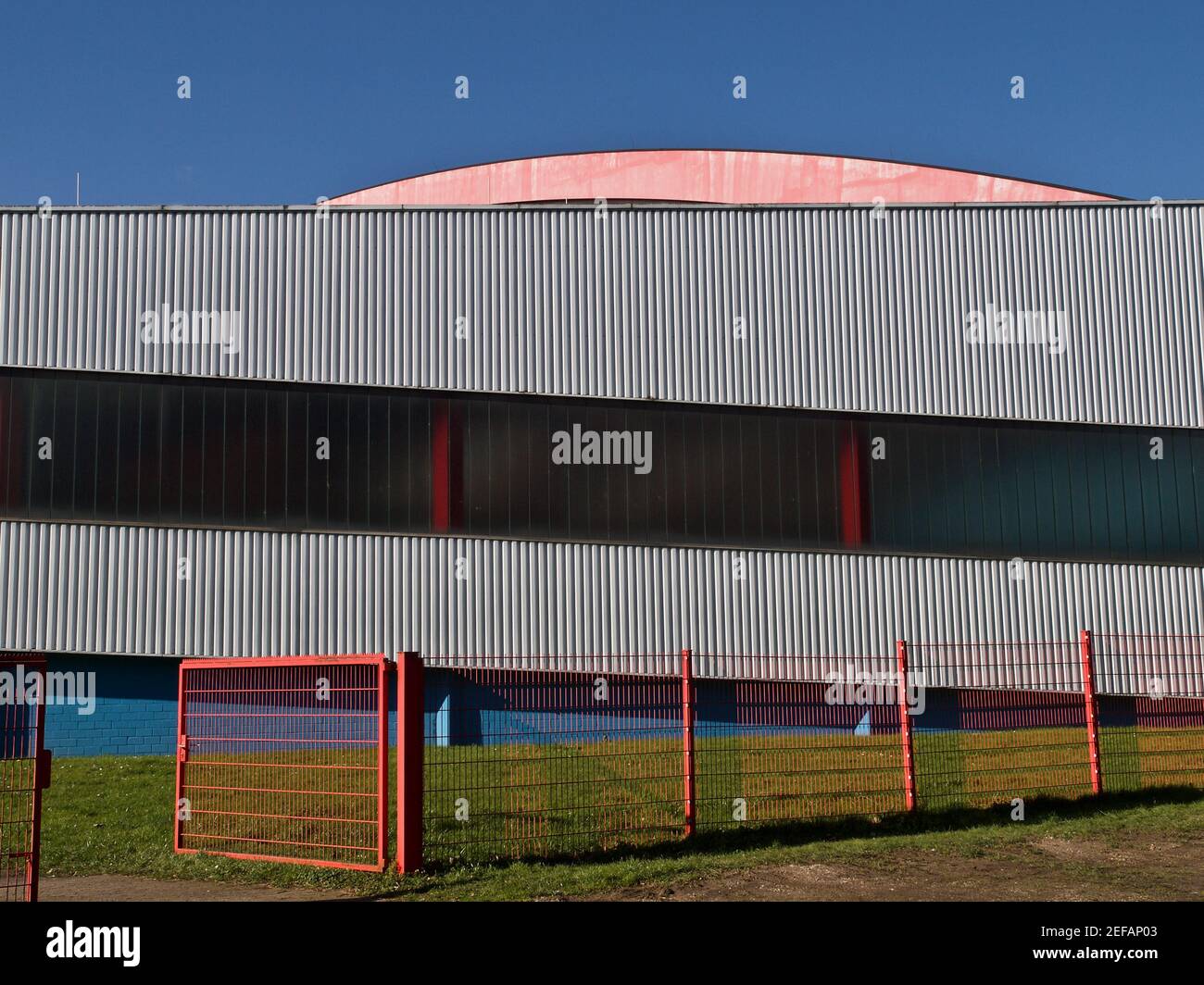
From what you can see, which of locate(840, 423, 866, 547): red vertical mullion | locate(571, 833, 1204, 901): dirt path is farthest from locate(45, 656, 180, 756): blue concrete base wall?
locate(571, 833, 1204, 901): dirt path

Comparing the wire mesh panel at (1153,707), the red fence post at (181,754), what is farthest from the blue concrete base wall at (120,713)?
the wire mesh panel at (1153,707)

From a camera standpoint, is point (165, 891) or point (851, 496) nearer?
point (165, 891)

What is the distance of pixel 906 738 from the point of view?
40.6ft

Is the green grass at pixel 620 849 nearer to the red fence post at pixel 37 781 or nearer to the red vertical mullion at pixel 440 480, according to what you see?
the red fence post at pixel 37 781

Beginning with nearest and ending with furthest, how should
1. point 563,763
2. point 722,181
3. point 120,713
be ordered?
point 563,763
point 120,713
point 722,181

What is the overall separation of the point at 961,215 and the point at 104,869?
1660cm

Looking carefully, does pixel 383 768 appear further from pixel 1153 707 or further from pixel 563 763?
pixel 1153 707

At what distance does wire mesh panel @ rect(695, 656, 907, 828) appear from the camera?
1184 cm

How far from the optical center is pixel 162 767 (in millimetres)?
16578

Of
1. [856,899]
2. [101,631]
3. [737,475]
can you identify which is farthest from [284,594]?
[856,899]

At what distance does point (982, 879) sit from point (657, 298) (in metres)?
12.7

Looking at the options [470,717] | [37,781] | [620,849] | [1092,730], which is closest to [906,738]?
[1092,730]

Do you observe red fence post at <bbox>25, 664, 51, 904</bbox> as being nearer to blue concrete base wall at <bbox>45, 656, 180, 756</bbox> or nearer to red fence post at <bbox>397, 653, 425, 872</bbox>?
red fence post at <bbox>397, 653, 425, 872</bbox>
